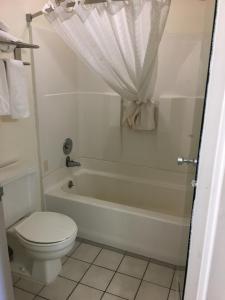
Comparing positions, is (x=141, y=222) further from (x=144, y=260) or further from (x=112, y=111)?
(x=112, y=111)

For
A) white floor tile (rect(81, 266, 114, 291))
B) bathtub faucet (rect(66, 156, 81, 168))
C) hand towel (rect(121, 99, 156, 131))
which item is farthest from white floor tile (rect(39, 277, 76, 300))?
hand towel (rect(121, 99, 156, 131))

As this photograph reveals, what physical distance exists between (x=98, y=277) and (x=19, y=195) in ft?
2.95

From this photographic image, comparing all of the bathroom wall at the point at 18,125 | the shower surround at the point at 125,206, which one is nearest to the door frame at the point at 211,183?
the shower surround at the point at 125,206

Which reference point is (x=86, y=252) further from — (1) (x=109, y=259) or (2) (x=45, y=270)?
(2) (x=45, y=270)

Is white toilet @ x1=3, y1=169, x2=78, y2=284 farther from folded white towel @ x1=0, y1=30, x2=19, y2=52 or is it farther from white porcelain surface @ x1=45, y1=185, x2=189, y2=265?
folded white towel @ x1=0, y1=30, x2=19, y2=52

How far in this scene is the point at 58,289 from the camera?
174 cm

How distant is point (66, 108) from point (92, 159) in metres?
0.69

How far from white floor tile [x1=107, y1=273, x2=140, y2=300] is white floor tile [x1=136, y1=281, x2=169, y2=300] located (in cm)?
4

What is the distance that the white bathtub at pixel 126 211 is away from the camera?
192cm

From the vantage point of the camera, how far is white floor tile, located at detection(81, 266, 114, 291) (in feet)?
5.84

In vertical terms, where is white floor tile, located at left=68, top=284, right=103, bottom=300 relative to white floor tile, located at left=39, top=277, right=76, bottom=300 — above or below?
above

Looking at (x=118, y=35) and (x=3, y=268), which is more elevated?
(x=118, y=35)

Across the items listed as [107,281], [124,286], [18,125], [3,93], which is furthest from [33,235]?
[3,93]

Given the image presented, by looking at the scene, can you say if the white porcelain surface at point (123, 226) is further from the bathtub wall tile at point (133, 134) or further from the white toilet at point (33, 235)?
the bathtub wall tile at point (133, 134)
